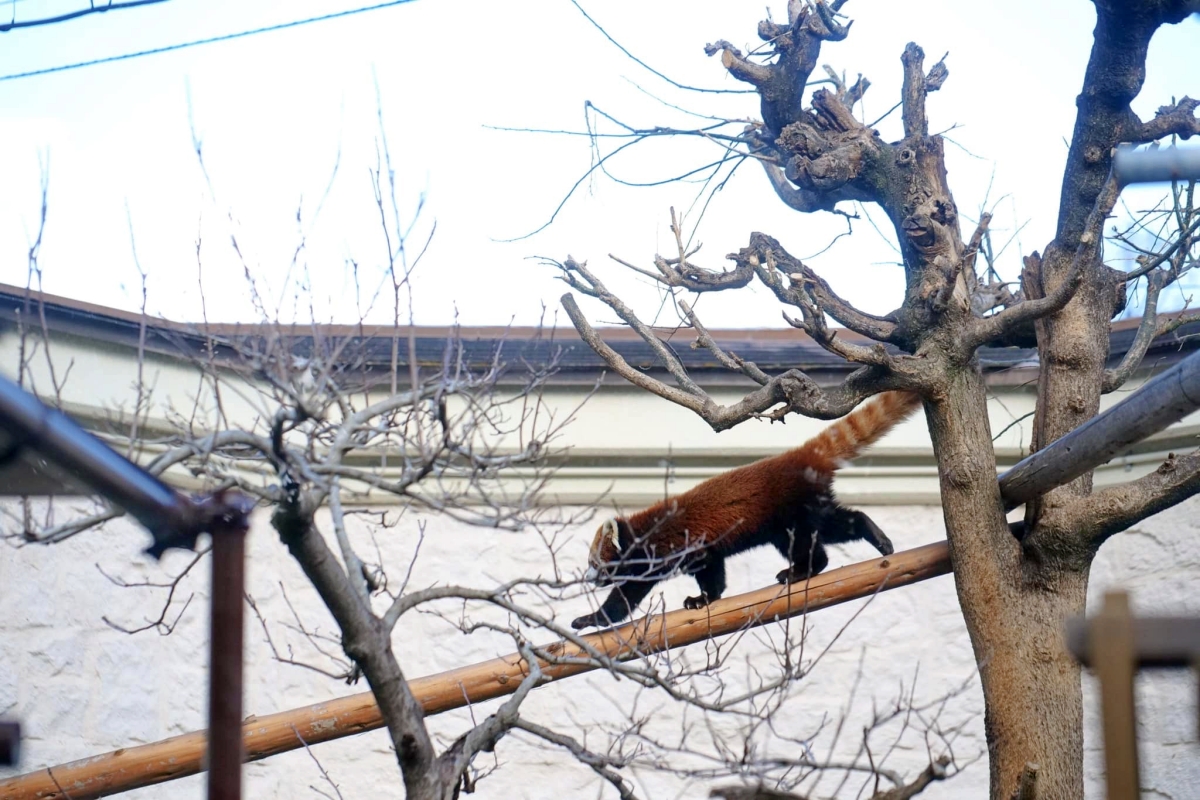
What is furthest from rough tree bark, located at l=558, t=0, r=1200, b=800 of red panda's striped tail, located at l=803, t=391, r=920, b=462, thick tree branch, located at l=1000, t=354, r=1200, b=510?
red panda's striped tail, located at l=803, t=391, r=920, b=462

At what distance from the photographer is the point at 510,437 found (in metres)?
4.05

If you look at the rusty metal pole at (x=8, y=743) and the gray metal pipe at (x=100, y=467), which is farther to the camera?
the rusty metal pole at (x=8, y=743)

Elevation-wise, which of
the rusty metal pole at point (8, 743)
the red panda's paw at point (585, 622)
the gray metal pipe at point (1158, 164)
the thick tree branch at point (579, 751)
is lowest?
the thick tree branch at point (579, 751)

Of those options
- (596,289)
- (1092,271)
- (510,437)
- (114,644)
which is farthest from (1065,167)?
(114,644)

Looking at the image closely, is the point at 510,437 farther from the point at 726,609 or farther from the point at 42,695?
the point at 42,695

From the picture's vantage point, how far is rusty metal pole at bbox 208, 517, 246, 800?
4.41 feet

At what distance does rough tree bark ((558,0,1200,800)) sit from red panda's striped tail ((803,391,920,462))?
50 cm

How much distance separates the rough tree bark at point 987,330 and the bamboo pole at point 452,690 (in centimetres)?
30

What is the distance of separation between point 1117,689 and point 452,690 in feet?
6.36

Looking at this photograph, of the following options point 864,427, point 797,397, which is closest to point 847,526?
point 864,427

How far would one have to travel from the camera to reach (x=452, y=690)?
2.76 m

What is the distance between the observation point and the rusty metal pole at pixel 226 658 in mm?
1344

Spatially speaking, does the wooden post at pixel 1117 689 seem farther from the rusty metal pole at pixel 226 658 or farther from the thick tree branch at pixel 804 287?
the thick tree branch at pixel 804 287

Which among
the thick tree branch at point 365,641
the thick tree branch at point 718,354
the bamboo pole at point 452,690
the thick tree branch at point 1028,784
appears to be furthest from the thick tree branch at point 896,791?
the thick tree branch at point 718,354
